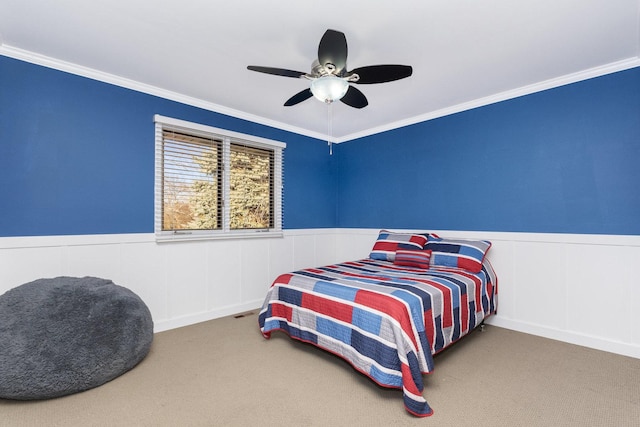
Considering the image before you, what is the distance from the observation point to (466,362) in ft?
8.06

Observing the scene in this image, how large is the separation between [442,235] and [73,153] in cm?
386

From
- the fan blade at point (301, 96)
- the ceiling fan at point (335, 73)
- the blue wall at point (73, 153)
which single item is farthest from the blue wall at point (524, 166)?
the blue wall at point (73, 153)

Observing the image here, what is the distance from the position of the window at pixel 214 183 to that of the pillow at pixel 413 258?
1.64 metres

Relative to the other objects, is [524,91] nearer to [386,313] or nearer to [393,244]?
[393,244]

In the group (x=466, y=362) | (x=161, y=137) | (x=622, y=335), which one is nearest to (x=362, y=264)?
(x=466, y=362)

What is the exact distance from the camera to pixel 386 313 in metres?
2.02

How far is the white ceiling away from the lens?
1.97 m

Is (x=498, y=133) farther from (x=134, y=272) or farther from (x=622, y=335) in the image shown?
(x=134, y=272)

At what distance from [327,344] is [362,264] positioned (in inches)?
49.0

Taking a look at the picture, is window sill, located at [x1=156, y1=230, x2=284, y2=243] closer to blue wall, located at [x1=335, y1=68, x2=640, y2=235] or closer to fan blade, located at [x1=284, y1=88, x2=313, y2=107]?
blue wall, located at [x1=335, y1=68, x2=640, y2=235]

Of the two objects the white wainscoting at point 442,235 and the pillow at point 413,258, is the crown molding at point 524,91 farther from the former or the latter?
the pillow at point 413,258

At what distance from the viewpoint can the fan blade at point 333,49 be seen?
1837 millimetres

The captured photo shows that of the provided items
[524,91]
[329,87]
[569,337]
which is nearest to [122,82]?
[329,87]

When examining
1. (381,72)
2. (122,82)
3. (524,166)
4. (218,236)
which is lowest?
(218,236)
